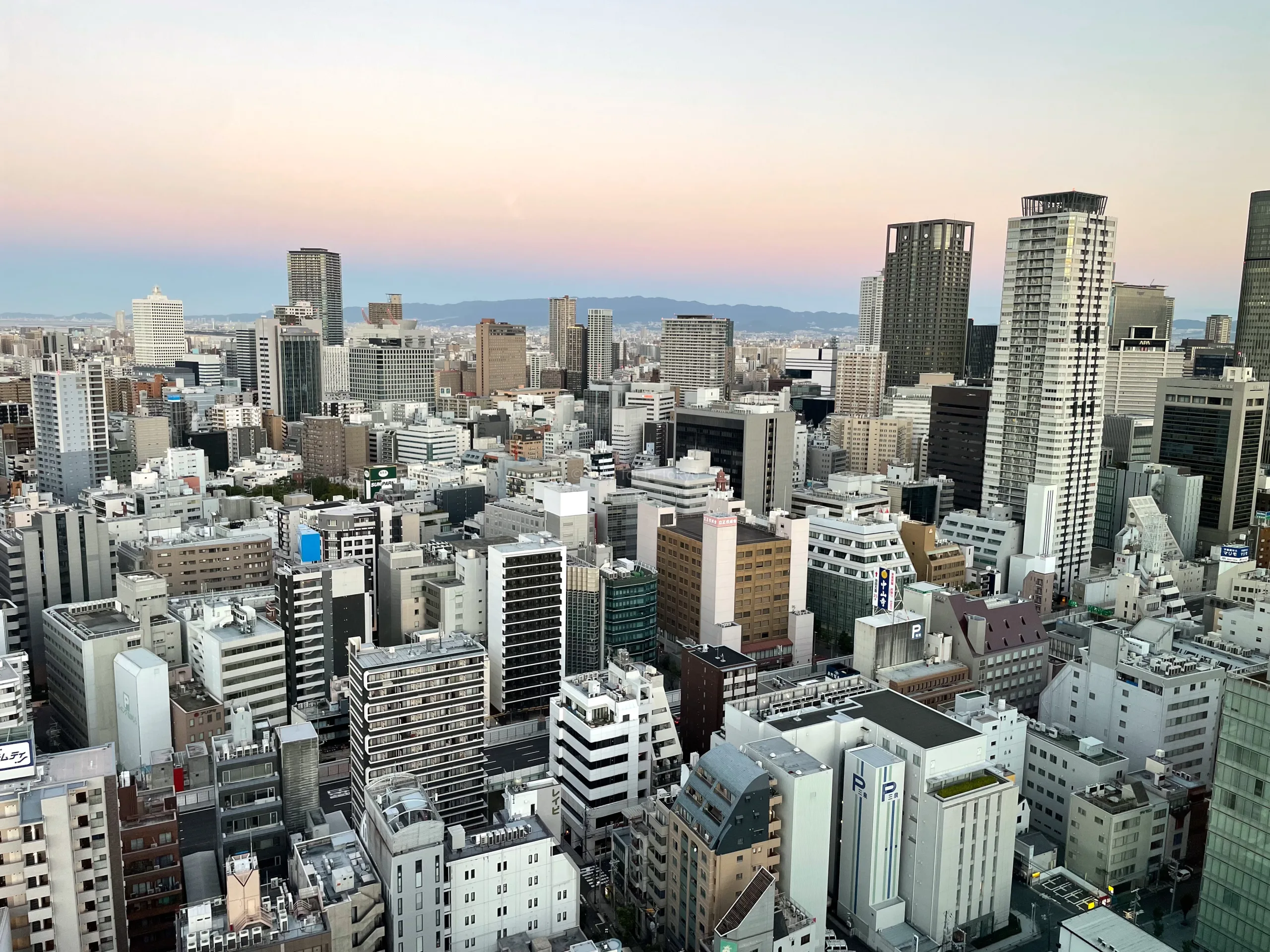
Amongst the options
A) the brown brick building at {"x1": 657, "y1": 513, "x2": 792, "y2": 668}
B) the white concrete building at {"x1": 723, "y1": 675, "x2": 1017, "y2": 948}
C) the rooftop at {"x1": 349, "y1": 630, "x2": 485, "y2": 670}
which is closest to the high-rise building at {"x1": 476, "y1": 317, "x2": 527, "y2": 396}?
the brown brick building at {"x1": 657, "y1": 513, "x2": 792, "y2": 668}

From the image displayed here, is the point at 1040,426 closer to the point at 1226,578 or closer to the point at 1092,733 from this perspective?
the point at 1226,578

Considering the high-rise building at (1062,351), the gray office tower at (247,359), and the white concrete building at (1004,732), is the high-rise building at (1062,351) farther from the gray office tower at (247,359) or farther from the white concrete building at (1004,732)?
the gray office tower at (247,359)

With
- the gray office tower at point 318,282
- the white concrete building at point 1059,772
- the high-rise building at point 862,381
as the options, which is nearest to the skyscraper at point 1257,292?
the high-rise building at point 862,381

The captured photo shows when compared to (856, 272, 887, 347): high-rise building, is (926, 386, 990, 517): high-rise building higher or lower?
lower

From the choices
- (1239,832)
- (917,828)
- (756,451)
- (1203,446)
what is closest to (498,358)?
(756,451)

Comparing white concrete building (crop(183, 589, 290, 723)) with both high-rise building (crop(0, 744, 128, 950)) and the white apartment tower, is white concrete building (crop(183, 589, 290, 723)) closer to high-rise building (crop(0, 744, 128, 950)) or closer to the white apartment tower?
high-rise building (crop(0, 744, 128, 950))

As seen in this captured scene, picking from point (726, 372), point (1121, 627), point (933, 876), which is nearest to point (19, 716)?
point (933, 876)
